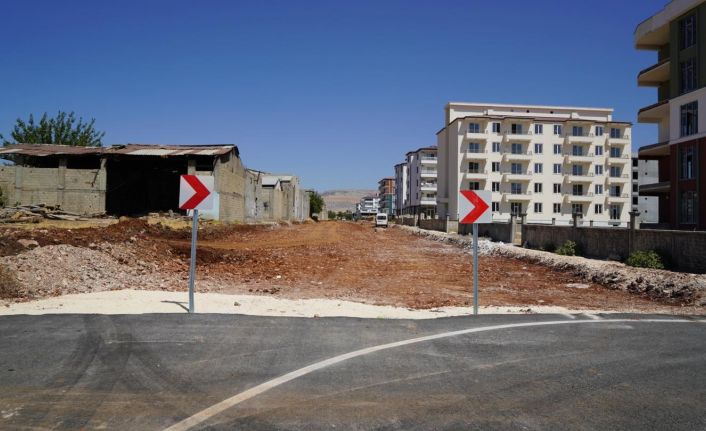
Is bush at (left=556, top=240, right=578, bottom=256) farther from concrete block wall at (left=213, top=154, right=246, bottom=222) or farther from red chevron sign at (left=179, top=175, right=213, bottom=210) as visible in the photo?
concrete block wall at (left=213, top=154, right=246, bottom=222)

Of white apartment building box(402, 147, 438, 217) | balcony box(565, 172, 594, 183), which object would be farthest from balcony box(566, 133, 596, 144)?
white apartment building box(402, 147, 438, 217)

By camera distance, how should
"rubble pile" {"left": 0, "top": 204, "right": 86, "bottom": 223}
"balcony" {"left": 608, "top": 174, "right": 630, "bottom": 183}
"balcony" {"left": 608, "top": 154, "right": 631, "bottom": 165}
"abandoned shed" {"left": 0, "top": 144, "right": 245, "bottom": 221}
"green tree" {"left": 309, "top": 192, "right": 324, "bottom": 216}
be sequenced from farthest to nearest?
1. "green tree" {"left": 309, "top": 192, "right": 324, "bottom": 216}
2. "balcony" {"left": 608, "top": 174, "right": 630, "bottom": 183}
3. "balcony" {"left": 608, "top": 154, "right": 631, "bottom": 165}
4. "abandoned shed" {"left": 0, "top": 144, "right": 245, "bottom": 221}
5. "rubble pile" {"left": 0, "top": 204, "right": 86, "bottom": 223}

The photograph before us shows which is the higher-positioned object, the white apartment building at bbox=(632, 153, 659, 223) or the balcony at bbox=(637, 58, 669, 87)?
the balcony at bbox=(637, 58, 669, 87)

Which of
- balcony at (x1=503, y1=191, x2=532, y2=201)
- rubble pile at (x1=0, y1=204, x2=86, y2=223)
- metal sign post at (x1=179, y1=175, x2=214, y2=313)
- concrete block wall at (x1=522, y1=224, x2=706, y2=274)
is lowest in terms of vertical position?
concrete block wall at (x1=522, y1=224, x2=706, y2=274)

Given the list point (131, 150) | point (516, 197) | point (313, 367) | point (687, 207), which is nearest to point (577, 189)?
point (516, 197)

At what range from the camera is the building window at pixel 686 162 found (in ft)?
116

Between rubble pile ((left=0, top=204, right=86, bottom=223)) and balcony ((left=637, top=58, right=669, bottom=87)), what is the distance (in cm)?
4268

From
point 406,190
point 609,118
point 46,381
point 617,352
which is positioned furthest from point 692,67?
point 406,190

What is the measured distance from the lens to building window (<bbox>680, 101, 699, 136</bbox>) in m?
35.2

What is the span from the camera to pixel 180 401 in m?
4.81

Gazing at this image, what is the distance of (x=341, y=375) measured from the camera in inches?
223

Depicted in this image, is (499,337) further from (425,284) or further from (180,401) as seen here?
(425,284)

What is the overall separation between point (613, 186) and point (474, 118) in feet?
80.1

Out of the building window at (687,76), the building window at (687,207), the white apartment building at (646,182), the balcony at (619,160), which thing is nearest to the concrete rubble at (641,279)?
the building window at (687,207)
